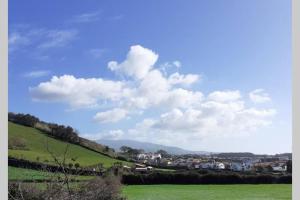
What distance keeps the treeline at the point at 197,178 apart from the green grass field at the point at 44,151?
0.84ft

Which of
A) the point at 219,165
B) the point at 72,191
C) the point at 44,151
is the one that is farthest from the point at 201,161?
the point at 72,191

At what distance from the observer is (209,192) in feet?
15.1

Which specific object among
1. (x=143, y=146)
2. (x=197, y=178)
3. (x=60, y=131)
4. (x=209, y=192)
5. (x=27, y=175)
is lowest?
(x=209, y=192)

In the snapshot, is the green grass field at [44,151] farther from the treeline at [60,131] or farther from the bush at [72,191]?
the bush at [72,191]

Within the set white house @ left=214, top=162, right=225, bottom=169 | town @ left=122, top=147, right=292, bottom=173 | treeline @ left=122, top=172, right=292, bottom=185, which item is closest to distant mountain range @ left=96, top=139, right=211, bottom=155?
town @ left=122, top=147, right=292, bottom=173

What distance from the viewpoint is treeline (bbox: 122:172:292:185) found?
4.21 meters

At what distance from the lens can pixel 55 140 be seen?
318 cm

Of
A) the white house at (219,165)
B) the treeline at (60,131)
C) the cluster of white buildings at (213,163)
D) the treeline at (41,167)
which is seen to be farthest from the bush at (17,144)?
the white house at (219,165)

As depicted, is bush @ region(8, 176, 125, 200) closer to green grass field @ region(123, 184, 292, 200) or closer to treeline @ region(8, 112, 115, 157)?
treeline @ region(8, 112, 115, 157)

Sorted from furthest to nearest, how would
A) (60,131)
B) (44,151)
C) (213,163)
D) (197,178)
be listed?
1. (197,178)
2. (213,163)
3. (44,151)
4. (60,131)

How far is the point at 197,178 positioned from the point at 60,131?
181 cm

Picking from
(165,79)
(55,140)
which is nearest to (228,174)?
(165,79)

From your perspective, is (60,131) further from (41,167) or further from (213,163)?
(213,163)

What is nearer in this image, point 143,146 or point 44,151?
point 44,151
